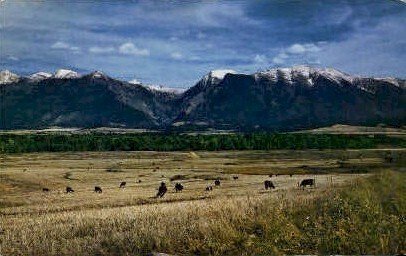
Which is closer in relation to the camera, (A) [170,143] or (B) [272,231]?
(B) [272,231]

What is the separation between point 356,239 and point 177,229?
11.5ft

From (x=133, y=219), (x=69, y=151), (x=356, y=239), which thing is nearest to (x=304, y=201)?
(x=356, y=239)

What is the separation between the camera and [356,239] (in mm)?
10445

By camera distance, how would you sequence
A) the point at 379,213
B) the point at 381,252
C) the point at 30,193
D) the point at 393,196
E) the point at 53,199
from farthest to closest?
1. the point at 30,193
2. the point at 53,199
3. the point at 393,196
4. the point at 379,213
5. the point at 381,252

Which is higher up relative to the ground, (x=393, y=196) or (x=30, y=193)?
(x=393, y=196)

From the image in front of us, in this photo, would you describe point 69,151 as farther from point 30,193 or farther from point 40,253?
point 40,253

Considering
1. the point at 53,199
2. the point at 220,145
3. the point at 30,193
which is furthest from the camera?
the point at 220,145

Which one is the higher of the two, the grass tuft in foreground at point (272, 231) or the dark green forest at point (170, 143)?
the grass tuft in foreground at point (272, 231)

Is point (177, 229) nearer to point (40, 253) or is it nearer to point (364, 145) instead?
point (40, 253)

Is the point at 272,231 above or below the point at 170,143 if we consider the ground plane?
above

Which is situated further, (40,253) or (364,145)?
(364,145)

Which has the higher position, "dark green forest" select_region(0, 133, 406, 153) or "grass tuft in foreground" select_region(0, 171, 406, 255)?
"grass tuft in foreground" select_region(0, 171, 406, 255)

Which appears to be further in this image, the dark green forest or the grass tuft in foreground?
the dark green forest

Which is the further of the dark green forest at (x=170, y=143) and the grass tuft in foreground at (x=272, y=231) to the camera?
the dark green forest at (x=170, y=143)
